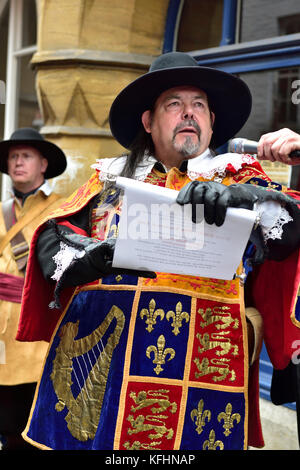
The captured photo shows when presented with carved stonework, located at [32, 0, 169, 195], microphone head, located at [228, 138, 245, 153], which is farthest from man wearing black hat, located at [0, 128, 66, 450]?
microphone head, located at [228, 138, 245, 153]

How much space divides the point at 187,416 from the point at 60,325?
620 millimetres

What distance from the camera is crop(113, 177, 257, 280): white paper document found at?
5.94ft

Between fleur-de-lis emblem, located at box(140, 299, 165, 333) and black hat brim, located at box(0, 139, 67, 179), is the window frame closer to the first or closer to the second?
black hat brim, located at box(0, 139, 67, 179)

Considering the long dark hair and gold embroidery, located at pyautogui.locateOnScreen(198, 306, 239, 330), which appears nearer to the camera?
gold embroidery, located at pyautogui.locateOnScreen(198, 306, 239, 330)

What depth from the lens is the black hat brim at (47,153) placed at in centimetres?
402

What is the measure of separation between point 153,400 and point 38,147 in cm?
240

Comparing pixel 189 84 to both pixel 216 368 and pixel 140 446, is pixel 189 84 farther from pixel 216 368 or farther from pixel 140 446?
pixel 140 446

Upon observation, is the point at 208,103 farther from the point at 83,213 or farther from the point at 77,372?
the point at 77,372

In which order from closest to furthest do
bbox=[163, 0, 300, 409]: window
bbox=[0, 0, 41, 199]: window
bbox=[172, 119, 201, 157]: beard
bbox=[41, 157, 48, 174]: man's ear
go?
bbox=[172, 119, 201, 157]: beard, bbox=[163, 0, 300, 409]: window, bbox=[41, 157, 48, 174]: man's ear, bbox=[0, 0, 41, 199]: window

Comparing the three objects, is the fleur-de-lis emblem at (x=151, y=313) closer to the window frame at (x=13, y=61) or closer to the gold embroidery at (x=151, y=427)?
the gold embroidery at (x=151, y=427)

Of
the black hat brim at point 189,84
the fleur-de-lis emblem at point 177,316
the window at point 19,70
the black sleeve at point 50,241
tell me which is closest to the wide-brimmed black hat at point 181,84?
the black hat brim at point 189,84

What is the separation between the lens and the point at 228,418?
85.3 inches

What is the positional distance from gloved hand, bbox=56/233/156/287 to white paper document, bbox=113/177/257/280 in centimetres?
8

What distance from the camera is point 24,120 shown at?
24.3ft
